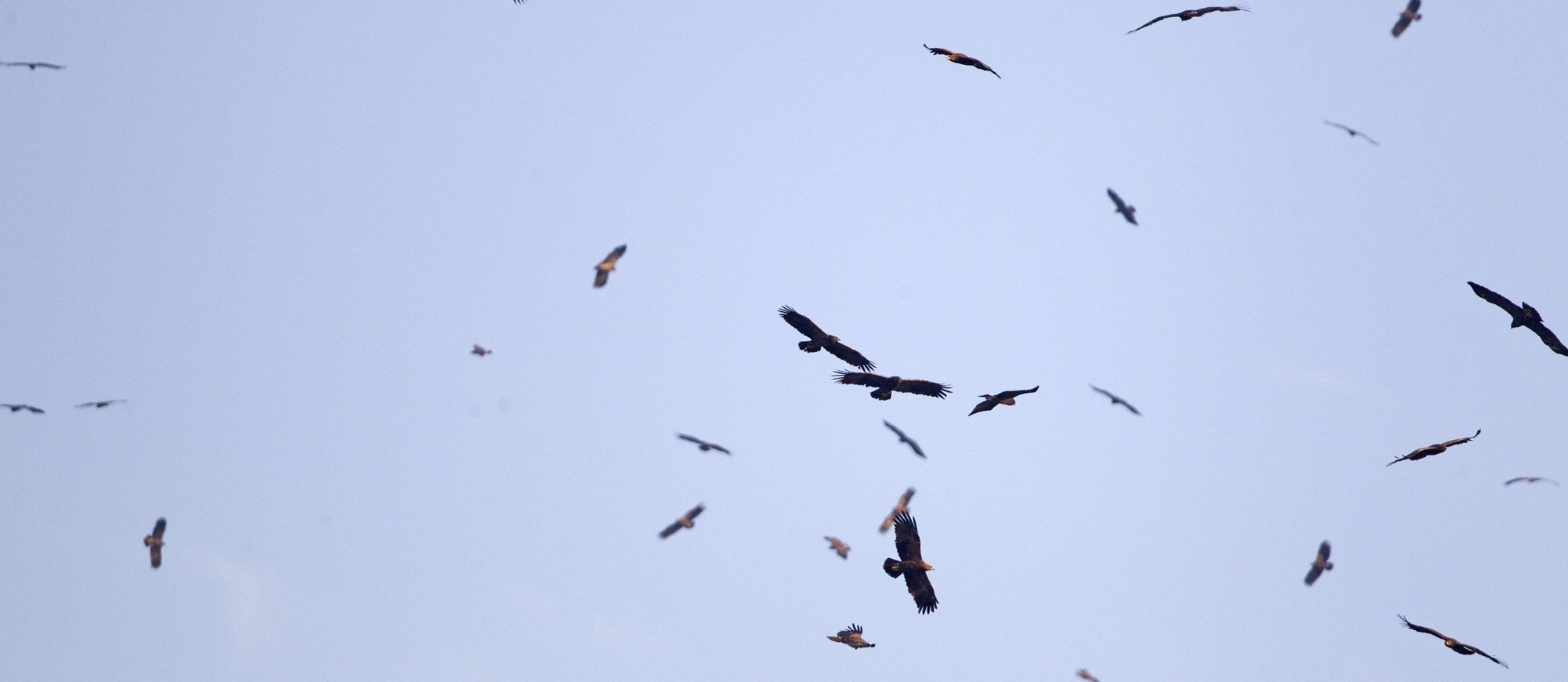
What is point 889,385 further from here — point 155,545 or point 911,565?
point 155,545

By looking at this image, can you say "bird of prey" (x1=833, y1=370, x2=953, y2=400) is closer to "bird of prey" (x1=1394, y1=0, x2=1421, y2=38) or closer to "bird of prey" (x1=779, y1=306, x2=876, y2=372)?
"bird of prey" (x1=779, y1=306, x2=876, y2=372)

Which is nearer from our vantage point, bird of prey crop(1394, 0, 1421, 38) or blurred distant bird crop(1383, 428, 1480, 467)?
blurred distant bird crop(1383, 428, 1480, 467)

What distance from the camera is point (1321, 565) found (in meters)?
55.0

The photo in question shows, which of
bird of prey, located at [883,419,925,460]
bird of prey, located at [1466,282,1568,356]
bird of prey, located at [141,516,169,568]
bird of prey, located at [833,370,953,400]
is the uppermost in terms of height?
bird of prey, located at [1466,282,1568,356]

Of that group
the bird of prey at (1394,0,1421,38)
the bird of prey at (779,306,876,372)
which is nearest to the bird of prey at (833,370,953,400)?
the bird of prey at (779,306,876,372)

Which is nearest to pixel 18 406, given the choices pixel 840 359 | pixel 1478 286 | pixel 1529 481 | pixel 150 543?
pixel 150 543

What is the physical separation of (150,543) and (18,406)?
11.0 m

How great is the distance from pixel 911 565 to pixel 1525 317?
43.7 ft

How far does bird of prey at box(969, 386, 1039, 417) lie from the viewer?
3312 cm

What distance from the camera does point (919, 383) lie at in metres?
35.3

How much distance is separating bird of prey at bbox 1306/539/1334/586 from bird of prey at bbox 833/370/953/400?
24.4m

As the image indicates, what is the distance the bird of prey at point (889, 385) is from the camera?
115 ft

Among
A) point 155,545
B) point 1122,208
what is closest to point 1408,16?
point 1122,208

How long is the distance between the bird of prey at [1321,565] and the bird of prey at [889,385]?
80.0 ft
